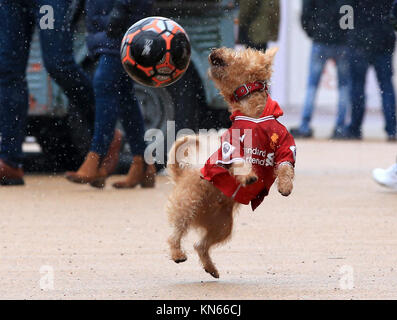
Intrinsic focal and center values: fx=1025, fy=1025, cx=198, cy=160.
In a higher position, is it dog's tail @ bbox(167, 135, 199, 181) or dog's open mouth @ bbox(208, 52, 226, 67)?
dog's open mouth @ bbox(208, 52, 226, 67)

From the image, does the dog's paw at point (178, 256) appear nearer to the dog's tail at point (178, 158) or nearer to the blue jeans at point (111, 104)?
the dog's tail at point (178, 158)

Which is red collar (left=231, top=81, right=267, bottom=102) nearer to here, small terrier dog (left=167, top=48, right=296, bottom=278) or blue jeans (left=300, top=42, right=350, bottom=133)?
small terrier dog (left=167, top=48, right=296, bottom=278)

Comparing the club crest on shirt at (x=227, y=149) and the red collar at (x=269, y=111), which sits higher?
the red collar at (x=269, y=111)

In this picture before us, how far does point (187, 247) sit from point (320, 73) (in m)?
8.93

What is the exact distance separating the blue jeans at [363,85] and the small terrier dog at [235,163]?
8.61 meters

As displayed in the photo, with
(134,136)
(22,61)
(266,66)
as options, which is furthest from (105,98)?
(266,66)

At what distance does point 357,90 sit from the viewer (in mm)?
14133

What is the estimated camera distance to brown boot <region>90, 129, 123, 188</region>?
8406 mm

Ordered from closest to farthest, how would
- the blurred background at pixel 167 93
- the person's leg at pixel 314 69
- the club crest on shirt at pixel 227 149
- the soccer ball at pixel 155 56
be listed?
1. the club crest on shirt at pixel 227 149
2. the soccer ball at pixel 155 56
3. the blurred background at pixel 167 93
4. the person's leg at pixel 314 69

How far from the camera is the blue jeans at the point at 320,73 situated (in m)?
14.4

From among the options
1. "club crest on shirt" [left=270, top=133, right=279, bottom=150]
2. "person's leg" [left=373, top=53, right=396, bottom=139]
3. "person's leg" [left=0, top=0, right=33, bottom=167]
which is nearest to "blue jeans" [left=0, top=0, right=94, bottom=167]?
"person's leg" [left=0, top=0, right=33, bottom=167]

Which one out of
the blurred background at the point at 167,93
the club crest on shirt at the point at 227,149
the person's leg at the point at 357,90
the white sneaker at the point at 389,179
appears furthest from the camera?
the person's leg at the point at 357,90

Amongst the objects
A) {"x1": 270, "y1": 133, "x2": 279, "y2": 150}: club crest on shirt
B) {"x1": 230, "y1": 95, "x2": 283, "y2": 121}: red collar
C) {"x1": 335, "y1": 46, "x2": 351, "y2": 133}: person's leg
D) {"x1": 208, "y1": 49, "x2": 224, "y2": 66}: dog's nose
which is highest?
{"x1": 208, "y1": 49, "x2": 224, "y2": 66}: dog's nose

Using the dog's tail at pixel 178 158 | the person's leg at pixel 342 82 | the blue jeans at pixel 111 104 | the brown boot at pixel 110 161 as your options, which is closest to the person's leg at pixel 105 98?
the blue jeans at pixel 111 104
